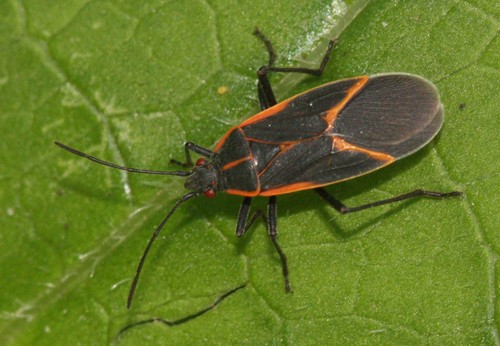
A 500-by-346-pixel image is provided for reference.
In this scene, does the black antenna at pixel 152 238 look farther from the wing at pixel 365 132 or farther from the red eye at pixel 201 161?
the wing at pixel 365 132

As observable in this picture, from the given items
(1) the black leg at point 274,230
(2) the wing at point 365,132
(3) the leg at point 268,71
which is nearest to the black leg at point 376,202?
(2) the wing at point 365,132

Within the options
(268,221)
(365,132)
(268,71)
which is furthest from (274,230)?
(268,71)

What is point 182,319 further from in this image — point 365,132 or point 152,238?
point 365,132

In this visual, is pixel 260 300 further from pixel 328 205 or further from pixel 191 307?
pixel 328 205

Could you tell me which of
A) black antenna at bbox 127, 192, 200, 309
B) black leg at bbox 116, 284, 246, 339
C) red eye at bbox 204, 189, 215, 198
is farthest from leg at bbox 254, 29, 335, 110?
black leg at bbox 116, 284, 246, 339

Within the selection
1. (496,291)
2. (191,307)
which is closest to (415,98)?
(496,291)

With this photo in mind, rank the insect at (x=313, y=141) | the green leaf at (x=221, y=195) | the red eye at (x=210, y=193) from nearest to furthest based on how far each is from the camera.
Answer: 1. the green leaf at (x=221, y=195)
2. the insect at (x=313, y=141)
3. the red eye at (x=210, y=193)
